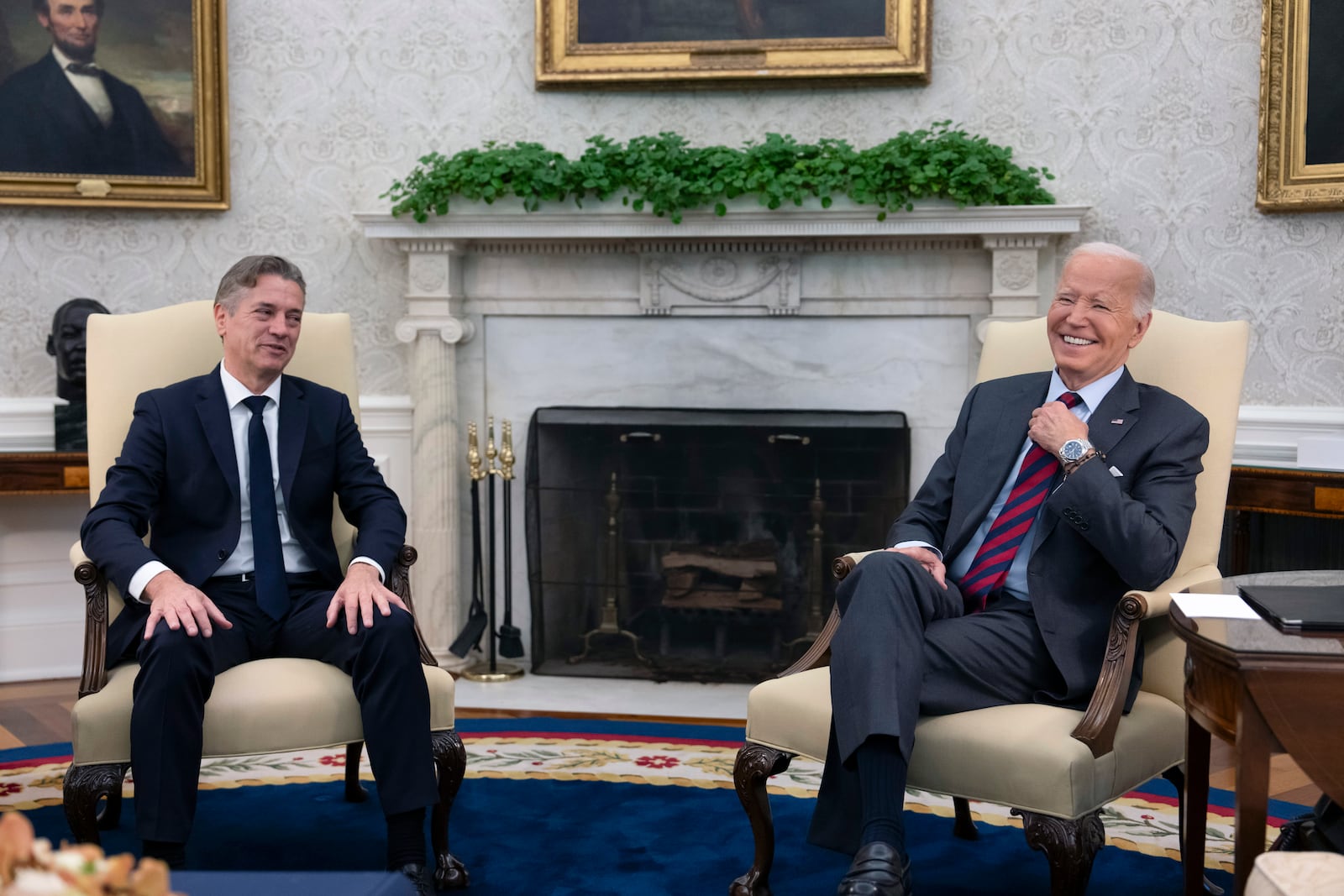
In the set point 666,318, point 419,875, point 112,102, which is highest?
point 112,102

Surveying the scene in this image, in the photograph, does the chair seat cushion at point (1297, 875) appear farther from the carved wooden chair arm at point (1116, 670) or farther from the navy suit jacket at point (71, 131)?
the navy suit jacket at point (71, 131)

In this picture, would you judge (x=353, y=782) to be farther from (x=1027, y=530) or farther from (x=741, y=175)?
(x=741, y=175)

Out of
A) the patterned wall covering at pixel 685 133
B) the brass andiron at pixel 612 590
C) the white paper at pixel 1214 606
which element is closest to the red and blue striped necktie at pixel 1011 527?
the white paper at pixel 1214 606

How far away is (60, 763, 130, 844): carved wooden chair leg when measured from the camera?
2.42 meters

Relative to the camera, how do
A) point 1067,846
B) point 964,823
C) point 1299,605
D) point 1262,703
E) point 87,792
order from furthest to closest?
point 964,823
point 87,792
point 1067,846
point 1299,605
point 1262,703

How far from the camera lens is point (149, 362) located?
307 centimetres

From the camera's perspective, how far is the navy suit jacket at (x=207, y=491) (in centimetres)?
272

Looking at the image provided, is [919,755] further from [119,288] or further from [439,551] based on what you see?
[119,288]

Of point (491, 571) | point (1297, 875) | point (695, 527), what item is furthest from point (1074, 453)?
point (491, 571)

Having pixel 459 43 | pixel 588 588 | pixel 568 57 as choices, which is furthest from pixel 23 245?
pixel 588 588

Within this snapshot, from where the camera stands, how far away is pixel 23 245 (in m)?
4.73

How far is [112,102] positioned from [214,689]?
9.90ft

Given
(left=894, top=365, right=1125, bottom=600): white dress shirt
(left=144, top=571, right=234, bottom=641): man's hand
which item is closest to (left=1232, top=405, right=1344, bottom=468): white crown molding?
(left=894, top=365, right=1125, bottom=600): white dress shirt

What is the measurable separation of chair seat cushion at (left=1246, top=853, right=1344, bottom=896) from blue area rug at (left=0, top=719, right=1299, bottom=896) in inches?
51.1
